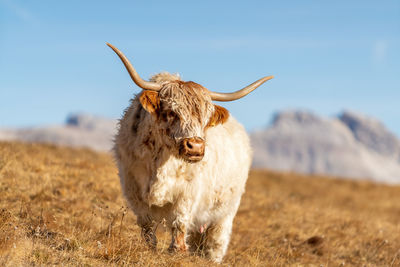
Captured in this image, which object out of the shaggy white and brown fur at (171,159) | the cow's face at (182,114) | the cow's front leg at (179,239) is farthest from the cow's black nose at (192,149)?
the cow's front leg at (179,239)

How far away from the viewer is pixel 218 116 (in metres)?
6.45

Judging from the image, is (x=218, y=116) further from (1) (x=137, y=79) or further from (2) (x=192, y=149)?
(1) (x=137, y=79)

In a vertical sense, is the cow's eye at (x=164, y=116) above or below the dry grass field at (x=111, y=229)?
above

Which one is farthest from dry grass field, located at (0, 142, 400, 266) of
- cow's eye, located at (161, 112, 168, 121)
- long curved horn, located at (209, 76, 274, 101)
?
long curved horn, located at (209, 76, 274, 101)

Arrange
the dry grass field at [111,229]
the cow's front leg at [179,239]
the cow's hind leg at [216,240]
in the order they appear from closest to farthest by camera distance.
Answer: the dry grass field at [111,229], the cow's front leg at [179,239], the cow's hind leg at [216,240]

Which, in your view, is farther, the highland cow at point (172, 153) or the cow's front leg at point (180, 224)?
the cow's front leg at point (180, 224)

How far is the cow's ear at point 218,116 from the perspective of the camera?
21.0ft

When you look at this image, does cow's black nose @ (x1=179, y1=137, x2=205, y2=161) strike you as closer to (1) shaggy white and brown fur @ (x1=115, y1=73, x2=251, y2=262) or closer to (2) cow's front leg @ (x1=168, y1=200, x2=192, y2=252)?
(1) shaggy white and brown fur @ (x1=115, y1=73, x2=251, y2=262)

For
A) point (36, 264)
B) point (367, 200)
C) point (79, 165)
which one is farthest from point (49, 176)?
point (367, 200)

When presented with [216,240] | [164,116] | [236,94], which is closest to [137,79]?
[164,116]

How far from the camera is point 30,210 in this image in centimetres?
773

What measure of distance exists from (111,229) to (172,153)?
1.44 meters

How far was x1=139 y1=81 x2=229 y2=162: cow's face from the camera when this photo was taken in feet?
19.1

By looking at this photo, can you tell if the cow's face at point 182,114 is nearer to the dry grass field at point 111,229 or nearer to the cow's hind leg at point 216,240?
the dry grass field at point 111,229
